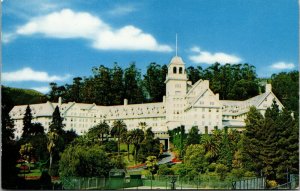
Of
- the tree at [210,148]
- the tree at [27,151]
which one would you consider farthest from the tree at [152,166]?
the tree at [27,151]

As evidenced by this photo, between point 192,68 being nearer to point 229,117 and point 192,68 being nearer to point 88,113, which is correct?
point 229,117

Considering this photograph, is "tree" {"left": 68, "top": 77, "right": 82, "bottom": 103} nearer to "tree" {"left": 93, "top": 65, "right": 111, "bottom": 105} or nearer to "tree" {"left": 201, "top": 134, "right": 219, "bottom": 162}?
"tree" {"left": 93, "top": 65, "right": 111, "bottom": 105}

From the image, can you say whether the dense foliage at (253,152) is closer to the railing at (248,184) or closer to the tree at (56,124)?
the railing at (248,184)

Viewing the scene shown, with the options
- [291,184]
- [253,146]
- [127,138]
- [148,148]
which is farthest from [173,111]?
[291,184]

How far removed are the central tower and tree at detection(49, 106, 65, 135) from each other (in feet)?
26.1

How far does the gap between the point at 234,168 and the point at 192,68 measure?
11568mm

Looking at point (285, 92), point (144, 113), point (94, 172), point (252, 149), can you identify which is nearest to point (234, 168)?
point (252, 149)

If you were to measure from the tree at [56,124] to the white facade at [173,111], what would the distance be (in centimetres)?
121

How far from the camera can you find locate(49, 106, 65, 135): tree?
32.1m

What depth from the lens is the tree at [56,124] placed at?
32.1 m

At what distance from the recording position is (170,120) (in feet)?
126

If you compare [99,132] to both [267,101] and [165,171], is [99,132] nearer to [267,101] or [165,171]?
[165,171]

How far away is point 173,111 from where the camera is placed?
38.2m

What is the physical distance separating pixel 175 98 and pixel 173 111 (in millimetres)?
968
